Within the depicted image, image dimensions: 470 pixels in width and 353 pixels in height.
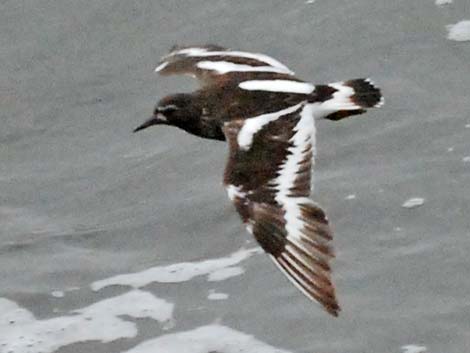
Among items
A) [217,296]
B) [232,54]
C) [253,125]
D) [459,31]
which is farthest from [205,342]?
[459,31]

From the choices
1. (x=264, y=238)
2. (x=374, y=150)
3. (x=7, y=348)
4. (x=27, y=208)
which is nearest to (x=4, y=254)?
(x=27, y=208)

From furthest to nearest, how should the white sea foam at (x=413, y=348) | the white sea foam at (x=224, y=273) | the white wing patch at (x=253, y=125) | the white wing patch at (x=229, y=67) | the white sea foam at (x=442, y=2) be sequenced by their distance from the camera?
the white sea foam at (x=442, y=2) < the white sea foam at (x=224, y=273) < the white wing patch at (x=229, y=67) < the white sea foam at (x=413, y=348) < the white wing patch at (x=253, y=125)

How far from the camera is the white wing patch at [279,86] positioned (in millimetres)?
5051

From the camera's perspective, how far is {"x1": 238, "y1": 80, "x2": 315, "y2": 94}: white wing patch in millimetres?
5051

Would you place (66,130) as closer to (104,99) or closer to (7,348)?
(104,99)

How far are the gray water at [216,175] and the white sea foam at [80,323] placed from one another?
18 millimetres

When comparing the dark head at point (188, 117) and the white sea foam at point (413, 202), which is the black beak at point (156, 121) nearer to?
the dark head at point (188, 117)

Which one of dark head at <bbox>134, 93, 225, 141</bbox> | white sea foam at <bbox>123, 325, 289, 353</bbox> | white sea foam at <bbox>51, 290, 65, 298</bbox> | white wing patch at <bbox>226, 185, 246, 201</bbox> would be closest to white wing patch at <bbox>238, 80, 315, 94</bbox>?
dark head at <bbox>134, 93, 225, 141</bbox>

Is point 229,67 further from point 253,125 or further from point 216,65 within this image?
point 253,125

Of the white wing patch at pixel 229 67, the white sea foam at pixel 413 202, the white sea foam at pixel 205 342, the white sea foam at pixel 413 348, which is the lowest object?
the white sea foam at pixel 413 348

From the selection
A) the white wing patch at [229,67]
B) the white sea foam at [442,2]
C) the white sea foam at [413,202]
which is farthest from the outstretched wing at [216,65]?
the white sea foam at [442,2]

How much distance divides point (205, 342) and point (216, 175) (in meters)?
0.95

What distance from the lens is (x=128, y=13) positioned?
23.1 ft

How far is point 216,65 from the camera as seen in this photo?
558cm
